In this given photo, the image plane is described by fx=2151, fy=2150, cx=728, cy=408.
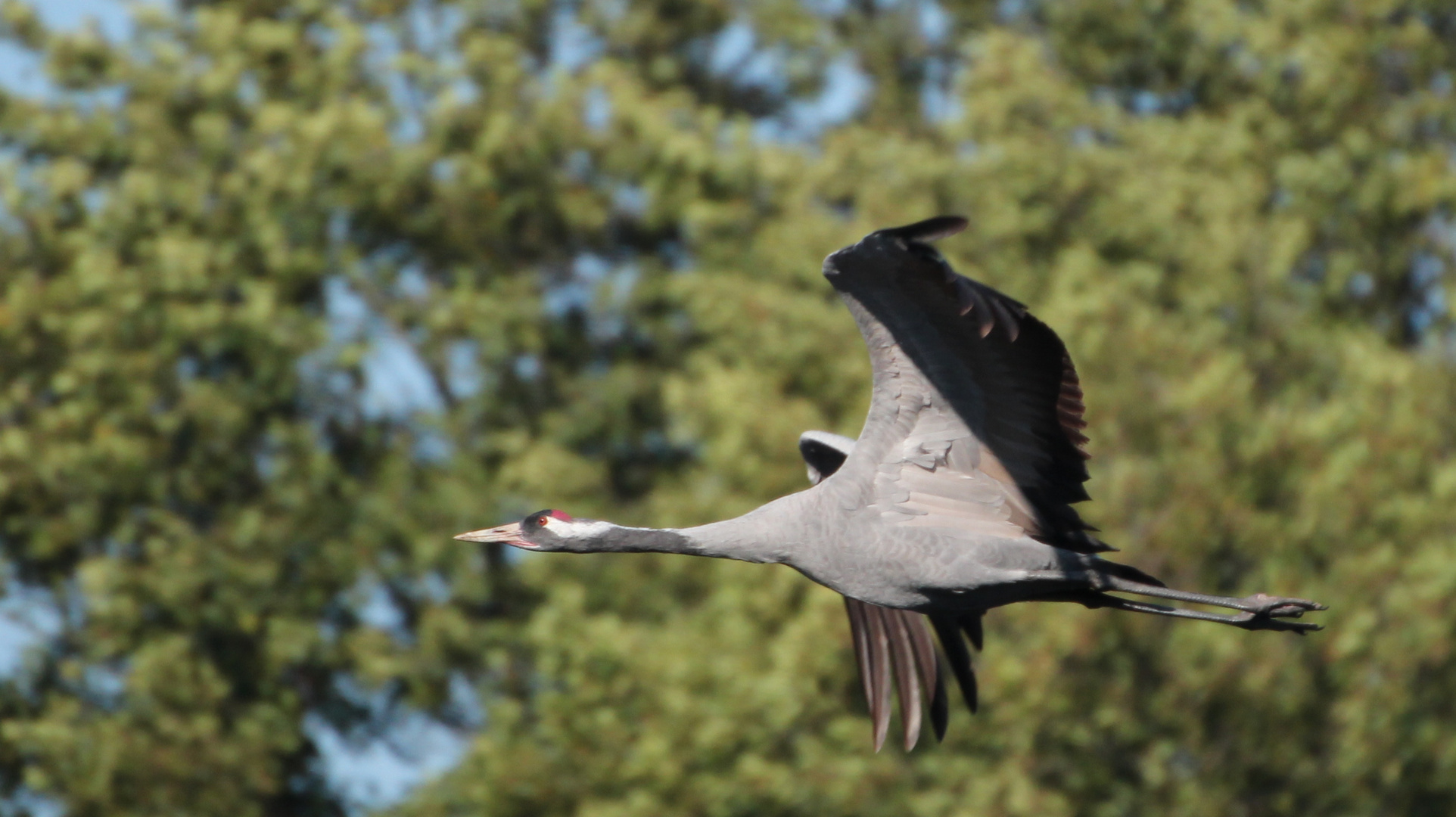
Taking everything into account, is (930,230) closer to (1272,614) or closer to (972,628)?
(1272,614)

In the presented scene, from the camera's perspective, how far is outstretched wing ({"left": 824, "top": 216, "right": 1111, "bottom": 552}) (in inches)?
326

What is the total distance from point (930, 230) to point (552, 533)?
2.53 metres

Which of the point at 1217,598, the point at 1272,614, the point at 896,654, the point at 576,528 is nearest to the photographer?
the point at 1217,598

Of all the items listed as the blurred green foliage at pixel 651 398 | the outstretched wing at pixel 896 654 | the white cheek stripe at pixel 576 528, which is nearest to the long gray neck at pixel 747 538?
the white cheek stripe at pixel 576 528

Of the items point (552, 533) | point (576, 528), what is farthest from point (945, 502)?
point (552, 533)

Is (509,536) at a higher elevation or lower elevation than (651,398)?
lower

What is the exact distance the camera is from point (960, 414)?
884 centimetres

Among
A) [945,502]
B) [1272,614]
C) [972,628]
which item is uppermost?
[945,502]

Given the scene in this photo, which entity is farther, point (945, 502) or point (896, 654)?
point (896, 654)

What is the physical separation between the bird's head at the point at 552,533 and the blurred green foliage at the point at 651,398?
20.7 feet

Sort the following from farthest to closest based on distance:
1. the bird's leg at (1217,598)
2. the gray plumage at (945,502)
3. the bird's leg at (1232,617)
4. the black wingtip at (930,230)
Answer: the bird's leg at (1232,617), the bird's leg at (1217,598), the gray plumage at (945,502), the black wingtip at (930,230)

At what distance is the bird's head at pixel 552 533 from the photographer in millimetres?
9266

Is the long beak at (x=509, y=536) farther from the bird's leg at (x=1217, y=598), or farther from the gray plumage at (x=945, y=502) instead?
the bird's leg at (x=1217, y=598)

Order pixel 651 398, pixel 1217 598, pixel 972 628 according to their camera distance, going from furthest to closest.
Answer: pixel 651 398 → pixel 972 628 → pixel 1217 598
